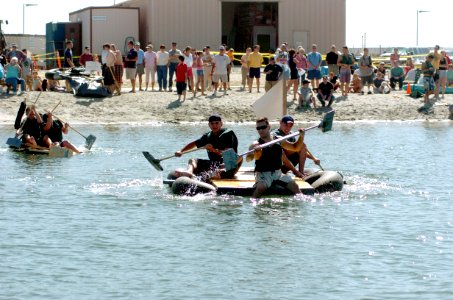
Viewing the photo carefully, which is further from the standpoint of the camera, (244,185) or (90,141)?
(90,141)

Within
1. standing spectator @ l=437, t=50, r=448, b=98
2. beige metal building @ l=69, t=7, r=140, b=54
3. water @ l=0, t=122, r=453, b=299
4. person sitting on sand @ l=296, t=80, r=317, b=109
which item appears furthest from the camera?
beige metal building @ l=69, t=7, r=140, b=54

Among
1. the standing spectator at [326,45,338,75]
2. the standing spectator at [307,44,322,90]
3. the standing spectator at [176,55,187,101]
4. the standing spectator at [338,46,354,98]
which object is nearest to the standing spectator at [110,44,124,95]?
the standing spectator at [176,55,187,101]

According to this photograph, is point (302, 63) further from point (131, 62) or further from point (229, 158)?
point (229, 158)

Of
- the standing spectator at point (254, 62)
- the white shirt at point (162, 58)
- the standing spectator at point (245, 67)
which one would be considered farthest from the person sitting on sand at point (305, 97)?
the white shirt at point (162, 58)

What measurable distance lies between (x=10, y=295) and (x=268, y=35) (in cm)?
4569

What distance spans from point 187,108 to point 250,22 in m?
21.3

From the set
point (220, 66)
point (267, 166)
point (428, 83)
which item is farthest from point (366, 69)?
point (267, 166)

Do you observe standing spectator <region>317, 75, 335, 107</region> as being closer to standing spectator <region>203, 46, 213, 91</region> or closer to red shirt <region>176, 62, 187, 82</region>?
standing spectator <region>203, 46, 213, 91</region>

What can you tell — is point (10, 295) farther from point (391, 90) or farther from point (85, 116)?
point (391, 90)

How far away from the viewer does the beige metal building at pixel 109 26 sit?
176ft

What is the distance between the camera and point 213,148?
20.2 metres

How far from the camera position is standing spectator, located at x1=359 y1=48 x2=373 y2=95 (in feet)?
132

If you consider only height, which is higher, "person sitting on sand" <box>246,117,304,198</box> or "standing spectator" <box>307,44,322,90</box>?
"standing spectator" <box>307,44,322,90</box>

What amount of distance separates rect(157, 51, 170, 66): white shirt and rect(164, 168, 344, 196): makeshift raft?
17.8m
